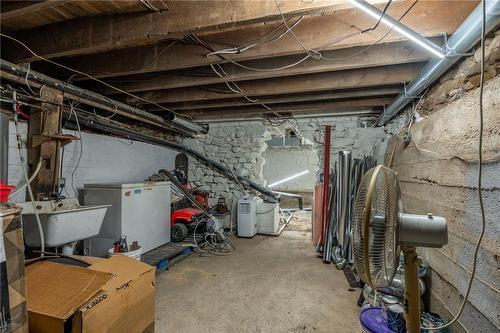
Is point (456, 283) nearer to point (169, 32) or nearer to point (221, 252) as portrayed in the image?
point (169, 32)

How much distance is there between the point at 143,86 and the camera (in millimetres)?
2703

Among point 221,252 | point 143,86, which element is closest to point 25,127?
point 143,86

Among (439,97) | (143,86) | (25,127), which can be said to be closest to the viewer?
(439,97)

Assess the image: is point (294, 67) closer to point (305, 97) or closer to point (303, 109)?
point (305, 97)

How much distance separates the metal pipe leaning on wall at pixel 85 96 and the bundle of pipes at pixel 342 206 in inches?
102

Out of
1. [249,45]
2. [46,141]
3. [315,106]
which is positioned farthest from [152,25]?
[315,106]

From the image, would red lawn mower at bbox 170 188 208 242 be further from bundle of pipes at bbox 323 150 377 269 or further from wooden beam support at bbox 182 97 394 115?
bundle of pipes at bbox 323 150 377 269

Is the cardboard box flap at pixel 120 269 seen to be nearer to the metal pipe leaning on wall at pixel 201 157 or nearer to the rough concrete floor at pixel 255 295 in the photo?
the rough concrete floor at pixel 255 295

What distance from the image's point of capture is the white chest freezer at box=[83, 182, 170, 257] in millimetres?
2783

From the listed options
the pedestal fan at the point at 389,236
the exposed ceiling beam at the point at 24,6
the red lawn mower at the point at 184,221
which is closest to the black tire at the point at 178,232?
the red lawn mower at the point at 184,221

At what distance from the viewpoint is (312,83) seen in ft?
8.63

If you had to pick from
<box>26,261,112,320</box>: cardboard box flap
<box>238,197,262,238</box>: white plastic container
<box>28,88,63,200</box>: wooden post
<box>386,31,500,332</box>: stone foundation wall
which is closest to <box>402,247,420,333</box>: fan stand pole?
<box>386,31,500,332</box>: stone foundation wall

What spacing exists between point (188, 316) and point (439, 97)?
282 cm

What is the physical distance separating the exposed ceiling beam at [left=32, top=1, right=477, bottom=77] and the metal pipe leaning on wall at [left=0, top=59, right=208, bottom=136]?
252 mm
